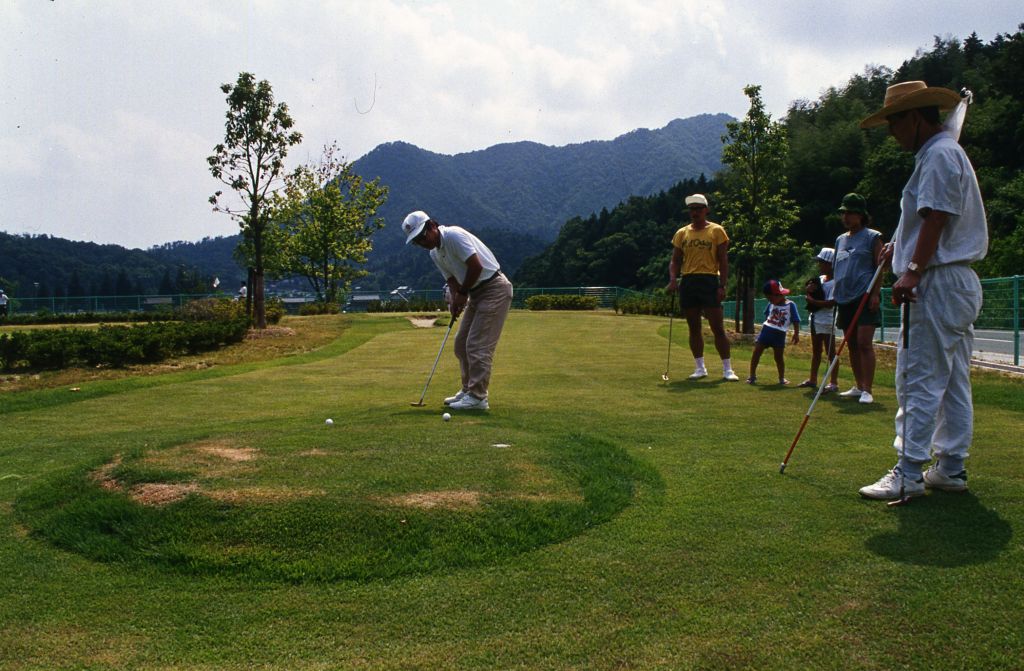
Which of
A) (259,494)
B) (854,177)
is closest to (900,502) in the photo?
(259,494)

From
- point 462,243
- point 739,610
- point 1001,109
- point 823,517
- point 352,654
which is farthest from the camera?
point 1001,109

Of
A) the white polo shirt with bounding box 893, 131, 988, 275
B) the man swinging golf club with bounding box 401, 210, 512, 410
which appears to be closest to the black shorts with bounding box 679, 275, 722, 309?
the man swinging golf club with bounding box 401, 210, 512, 410

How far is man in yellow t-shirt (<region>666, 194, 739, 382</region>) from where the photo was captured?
34.2ft

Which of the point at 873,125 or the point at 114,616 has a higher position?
the point at 873,125

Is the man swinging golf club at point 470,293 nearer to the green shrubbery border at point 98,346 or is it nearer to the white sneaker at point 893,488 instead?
the white sneaker at point 893,488

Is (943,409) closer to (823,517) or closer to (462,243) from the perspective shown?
(823,517)

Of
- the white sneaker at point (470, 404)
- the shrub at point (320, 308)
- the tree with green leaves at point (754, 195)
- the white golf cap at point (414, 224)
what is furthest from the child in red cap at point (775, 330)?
the shrub at point (320, 308)

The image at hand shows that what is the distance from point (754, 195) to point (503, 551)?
24923 millimetres

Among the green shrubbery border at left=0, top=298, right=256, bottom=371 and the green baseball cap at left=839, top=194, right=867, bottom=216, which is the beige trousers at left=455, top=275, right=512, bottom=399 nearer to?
the green baseball cap at left=839, top=194, right=867, bottom=216

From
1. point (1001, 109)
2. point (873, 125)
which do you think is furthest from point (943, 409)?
point (1001, 109)

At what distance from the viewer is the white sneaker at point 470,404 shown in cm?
807

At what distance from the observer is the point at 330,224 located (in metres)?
52.8

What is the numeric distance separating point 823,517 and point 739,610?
1.31 meters

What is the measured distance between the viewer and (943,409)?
15.2 ft
